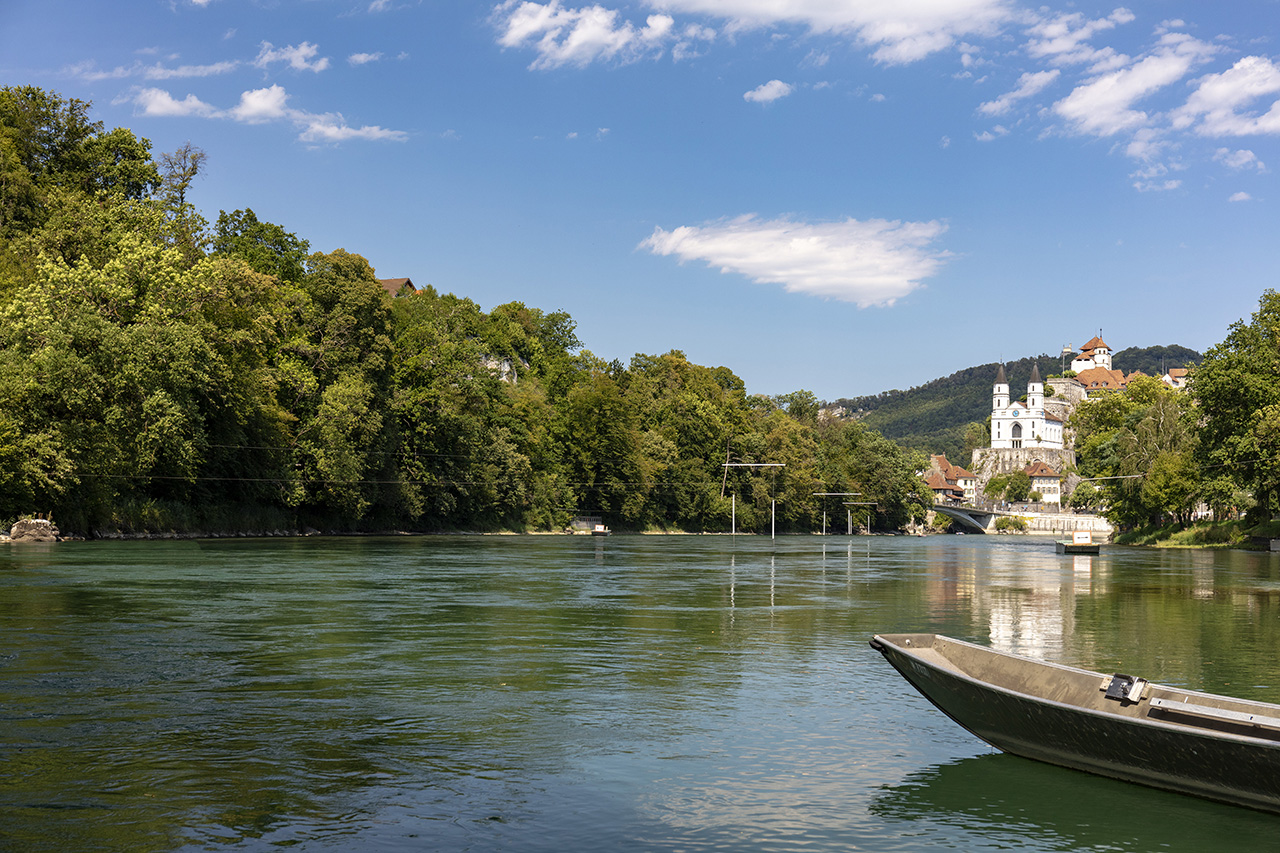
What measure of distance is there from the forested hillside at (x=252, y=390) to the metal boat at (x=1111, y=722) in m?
47.0

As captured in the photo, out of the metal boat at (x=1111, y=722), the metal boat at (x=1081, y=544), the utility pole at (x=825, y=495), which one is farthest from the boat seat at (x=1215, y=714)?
the utility pole at (x=825, y=495)

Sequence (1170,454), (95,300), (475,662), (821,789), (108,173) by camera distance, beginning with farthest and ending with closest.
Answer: (1170,454) < (108,173) < (95,300) < (475,662) < (821,789)

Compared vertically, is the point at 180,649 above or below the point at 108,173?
below

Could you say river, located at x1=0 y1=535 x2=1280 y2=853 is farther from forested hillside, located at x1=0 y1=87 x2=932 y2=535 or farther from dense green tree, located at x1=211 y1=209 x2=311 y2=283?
dense green tree, located at x1=211 y1=209 x2=311 y2=283

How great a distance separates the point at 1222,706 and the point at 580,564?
139 ft

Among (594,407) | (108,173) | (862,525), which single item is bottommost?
(862,525)

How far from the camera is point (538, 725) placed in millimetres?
13406

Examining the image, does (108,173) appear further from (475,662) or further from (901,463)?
(901,463)

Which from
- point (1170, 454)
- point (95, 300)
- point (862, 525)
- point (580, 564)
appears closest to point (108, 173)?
point (95, 300)

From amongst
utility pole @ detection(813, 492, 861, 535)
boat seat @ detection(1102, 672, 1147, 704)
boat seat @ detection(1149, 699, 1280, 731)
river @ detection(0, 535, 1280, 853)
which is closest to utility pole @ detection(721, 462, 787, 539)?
utility pole @ detection(813, 492, 861, 535)

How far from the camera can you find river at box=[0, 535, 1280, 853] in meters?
9.25

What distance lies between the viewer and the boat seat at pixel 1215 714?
30.7 feet

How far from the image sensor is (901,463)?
557 ft

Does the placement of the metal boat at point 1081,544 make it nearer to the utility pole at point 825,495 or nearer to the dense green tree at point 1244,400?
the dense green tree at point 1244,400
